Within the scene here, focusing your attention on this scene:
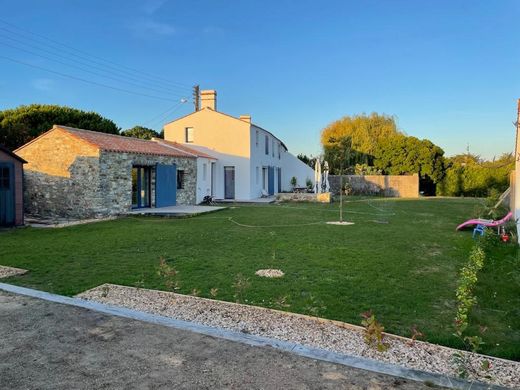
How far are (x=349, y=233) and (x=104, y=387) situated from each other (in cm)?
1021

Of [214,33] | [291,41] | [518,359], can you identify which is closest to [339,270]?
[518,359]

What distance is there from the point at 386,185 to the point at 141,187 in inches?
872

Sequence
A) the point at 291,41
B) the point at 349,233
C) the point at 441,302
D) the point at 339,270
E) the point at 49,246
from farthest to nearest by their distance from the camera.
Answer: the point at 291,41 < the point at 349,233 < the point at 49,246 < the point at 339,270 < the point at 441,302

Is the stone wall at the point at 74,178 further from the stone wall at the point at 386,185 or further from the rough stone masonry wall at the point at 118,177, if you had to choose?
the stone wall at the point at 386,185

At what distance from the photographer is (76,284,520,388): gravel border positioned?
3.82m

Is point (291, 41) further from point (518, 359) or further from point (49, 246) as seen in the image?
point (518, 359)

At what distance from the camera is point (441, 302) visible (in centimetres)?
591

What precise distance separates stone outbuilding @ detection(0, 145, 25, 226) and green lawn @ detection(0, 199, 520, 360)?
3.47 ft

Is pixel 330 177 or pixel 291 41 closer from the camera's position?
pixel 291 41

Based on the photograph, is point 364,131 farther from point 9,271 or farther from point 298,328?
point 298,328

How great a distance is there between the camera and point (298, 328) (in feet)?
15.7

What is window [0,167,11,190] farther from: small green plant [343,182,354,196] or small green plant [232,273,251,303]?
small green plant [343,182,354,196]

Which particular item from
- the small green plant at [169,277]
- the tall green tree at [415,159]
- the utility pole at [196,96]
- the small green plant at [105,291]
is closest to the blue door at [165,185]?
the small green plant at [169,277]

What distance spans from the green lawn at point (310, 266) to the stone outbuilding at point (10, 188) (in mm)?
1058
